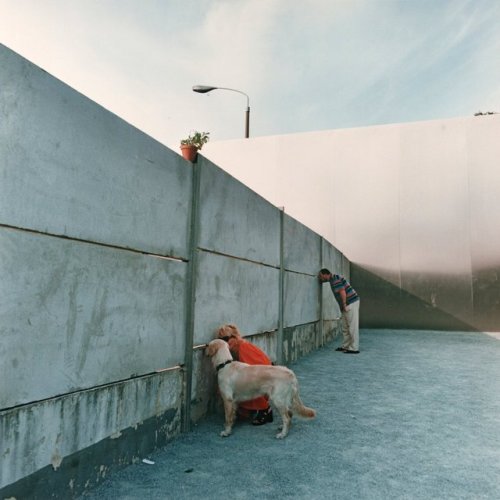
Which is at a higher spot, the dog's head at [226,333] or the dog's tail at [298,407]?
the dog's head at [226,333]

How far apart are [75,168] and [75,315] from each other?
0.87m

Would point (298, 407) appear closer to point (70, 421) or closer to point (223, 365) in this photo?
point (223, 365)

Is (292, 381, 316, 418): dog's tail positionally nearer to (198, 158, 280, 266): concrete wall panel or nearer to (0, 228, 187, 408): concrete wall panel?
(0, 228, 187, 408): concrete wall panel

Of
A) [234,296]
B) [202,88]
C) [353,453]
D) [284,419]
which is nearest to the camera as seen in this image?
[353,453]

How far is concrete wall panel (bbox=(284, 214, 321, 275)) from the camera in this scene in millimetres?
7062

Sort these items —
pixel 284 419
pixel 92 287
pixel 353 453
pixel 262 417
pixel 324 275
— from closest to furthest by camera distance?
pixel 92 287
pixel 353 453
pixel 284 419
pixel 262 417
pixel 324 275

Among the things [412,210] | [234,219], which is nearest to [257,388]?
[234,219]

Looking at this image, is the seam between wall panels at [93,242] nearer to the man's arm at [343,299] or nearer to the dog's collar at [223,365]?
the dog's collar at [223,365]

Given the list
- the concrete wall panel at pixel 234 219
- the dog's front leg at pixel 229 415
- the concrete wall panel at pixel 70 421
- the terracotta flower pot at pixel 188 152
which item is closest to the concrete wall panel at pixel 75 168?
the terracotta flower pot at pixel 188 152

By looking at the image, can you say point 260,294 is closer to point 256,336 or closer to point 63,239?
point 256,336

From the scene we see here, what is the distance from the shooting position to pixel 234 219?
475 cm

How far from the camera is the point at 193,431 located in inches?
143

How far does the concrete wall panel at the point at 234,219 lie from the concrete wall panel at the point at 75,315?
913 mm

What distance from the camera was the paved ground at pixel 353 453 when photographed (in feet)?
8.48
